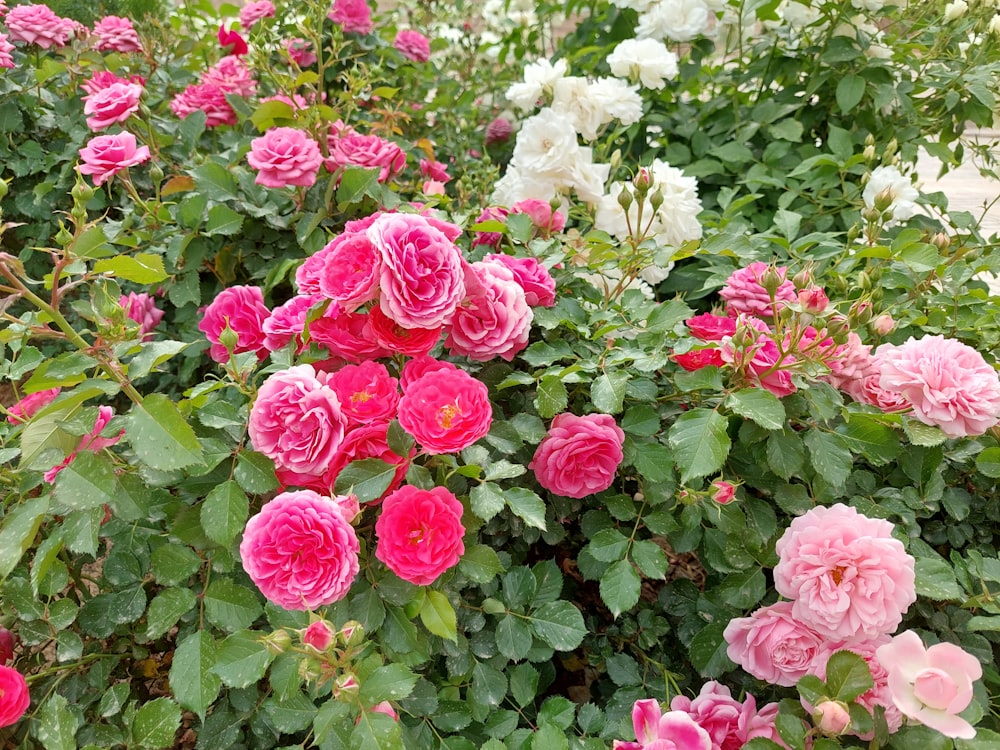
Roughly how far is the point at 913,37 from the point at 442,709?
2021mm

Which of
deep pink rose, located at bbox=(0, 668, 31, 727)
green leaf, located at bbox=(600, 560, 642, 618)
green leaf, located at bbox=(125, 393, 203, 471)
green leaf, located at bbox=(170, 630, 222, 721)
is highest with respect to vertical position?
green leaf, located at bbox=(125, 393, 203, 471)

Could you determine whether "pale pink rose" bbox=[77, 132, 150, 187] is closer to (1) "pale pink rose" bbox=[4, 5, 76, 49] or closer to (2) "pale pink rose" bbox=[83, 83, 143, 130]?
(2) "pale pink rose" bbox=[83, 83, 143, 130]

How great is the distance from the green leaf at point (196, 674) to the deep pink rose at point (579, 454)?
465 millimetres

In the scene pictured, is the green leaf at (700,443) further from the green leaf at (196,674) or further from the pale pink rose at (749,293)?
the green leaf at (196,674)

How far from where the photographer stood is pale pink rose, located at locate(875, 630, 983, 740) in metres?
0.69

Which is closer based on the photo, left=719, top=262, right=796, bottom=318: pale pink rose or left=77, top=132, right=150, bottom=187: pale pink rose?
left=719, top=262, right=796, bottom=318: pale pink rose

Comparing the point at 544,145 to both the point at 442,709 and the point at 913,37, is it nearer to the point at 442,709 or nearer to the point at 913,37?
the point at 442,709

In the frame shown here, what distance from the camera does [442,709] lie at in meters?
0.88

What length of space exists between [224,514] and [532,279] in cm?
53

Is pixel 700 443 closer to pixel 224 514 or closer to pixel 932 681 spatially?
pixel 932 681

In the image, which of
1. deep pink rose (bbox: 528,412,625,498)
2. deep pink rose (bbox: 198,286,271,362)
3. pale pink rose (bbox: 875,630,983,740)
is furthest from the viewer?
deep pink rose (bbox: 198,286,271,362)

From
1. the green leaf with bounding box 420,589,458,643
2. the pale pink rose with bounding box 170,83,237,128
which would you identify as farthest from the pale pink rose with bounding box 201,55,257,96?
the green leaf with bounding box 420,589,458,643

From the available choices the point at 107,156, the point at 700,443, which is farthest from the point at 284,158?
the point at 700,443

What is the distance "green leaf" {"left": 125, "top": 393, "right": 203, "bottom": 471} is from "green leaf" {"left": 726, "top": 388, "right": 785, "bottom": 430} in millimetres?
633
